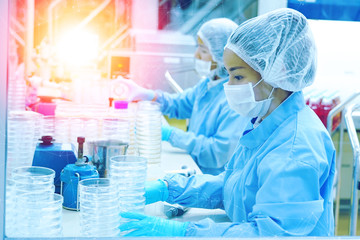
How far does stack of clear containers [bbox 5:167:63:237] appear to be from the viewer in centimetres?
Result: 107

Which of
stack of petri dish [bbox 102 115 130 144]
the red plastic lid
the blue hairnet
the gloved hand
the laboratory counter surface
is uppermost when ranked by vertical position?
the blue hairnet

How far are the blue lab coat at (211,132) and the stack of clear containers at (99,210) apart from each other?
120cm

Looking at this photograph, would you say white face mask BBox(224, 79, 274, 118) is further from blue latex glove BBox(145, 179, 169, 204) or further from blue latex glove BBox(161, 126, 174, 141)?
blue latex glove BBox(161, 126, 174, 141)

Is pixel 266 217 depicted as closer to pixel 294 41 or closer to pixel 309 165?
pixel 309 165

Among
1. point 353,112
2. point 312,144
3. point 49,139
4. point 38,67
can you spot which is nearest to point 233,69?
point 312,144

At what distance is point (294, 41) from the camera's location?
4.51 ft

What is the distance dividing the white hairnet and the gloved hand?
1.28 meters

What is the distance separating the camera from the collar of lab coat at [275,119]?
4.64ft

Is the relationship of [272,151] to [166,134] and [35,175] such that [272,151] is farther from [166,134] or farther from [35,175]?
[166,134]

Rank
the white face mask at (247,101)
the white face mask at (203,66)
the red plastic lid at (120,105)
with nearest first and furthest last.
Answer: the white face mask at (247,101), the red plastic lid at (120,105), the white face mask at (203,66)

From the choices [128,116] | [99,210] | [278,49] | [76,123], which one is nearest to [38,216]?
[99,210]

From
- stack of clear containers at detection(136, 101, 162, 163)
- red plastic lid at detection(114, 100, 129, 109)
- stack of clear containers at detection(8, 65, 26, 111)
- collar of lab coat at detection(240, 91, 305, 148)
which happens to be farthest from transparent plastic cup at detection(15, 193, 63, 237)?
red plastic lid at detection(114, 100, 129, 109)

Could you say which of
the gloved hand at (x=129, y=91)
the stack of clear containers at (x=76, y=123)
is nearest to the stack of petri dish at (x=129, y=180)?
the stack of clear containers at (x=76, y=123)

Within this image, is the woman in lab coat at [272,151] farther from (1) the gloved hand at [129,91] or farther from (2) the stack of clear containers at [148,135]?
(1) the gloved hand at [129,91]
